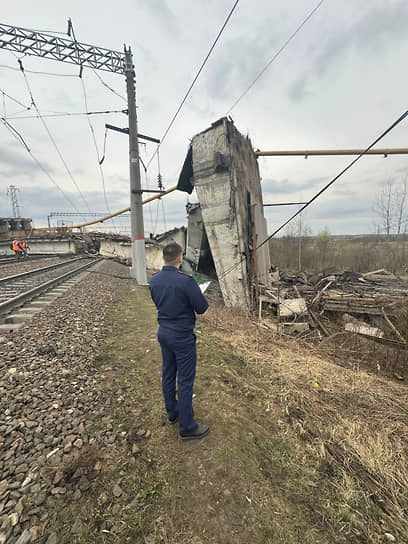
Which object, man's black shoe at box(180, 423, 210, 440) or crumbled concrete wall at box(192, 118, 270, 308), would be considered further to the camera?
crumbled concrete wall at box(192, 118, 270, 308)

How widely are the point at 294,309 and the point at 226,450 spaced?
18.5ft

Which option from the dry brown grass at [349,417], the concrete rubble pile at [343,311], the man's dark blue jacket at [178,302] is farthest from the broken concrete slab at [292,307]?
the man's dark blue jacket at [178,302]

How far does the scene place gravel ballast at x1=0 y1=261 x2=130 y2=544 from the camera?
1.63 meters

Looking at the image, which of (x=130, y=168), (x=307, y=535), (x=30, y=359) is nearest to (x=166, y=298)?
(x=307, y=535)

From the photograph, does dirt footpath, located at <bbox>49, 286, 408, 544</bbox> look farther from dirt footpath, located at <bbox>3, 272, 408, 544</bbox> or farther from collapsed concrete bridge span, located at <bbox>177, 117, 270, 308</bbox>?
collapsed concrete bridge span, located at <bbox>177, 117, 270, 308</bbox>

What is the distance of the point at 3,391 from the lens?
8.79 feet

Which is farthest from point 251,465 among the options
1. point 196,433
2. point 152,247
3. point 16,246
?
point 16,246

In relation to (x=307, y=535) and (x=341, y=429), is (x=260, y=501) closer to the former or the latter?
(x=307, y=535)

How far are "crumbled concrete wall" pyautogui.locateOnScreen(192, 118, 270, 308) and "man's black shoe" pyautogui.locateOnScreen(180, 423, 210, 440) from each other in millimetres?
6009

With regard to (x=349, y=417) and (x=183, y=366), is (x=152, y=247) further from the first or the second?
(x=349, y=417)

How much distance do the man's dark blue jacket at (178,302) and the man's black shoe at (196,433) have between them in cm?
102

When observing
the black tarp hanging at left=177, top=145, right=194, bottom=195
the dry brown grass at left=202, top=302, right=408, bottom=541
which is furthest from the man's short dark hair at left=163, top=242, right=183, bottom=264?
the black tarp hanging at left=177, top=145, right=194, bottom=195

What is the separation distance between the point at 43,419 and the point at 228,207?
764 centimetres

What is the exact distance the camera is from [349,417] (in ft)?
9.33
